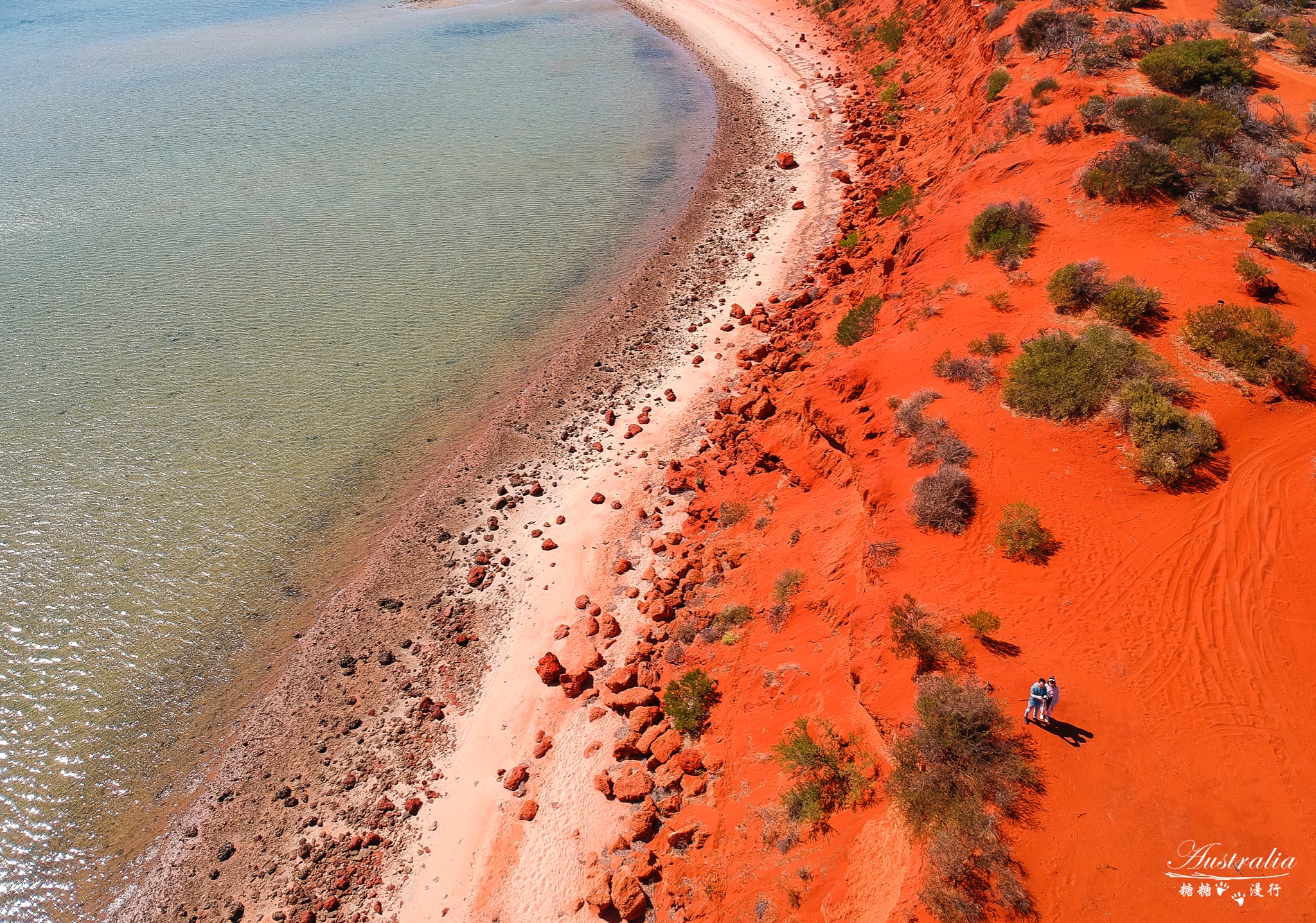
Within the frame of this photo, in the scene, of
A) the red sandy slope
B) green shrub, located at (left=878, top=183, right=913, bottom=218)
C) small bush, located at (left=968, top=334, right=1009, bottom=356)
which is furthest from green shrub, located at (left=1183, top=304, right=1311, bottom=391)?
green shrub, located at (left=878, top=183, right=913, bottom=218)

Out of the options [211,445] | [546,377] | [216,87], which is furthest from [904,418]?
[216,87]

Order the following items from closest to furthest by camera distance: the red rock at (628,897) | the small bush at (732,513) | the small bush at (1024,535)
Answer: the red rock at (628,897) → the small bush at (1024,535) → the small bush at (732,513)

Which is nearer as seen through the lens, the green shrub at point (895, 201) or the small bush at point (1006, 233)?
the small bush at point (1006, 233)

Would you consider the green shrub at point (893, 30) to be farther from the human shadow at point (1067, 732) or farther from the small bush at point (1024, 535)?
the human shadow at point (1067, 732)

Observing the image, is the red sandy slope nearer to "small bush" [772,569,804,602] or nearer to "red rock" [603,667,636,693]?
"small bush" [772,569,804,602]

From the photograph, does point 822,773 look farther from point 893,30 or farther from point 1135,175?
point 893,30

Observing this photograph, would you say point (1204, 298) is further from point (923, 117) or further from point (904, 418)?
point (923, 117)

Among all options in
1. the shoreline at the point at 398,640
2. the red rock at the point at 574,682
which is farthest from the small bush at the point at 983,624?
the shoreline at the point at 398,640
